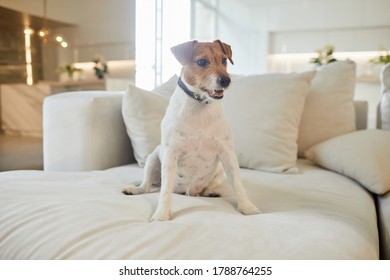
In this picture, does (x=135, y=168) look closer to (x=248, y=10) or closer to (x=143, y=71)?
(x=143, y=71)

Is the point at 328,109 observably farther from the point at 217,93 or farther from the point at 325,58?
the point at 325,58

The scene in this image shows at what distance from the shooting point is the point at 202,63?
88 cm

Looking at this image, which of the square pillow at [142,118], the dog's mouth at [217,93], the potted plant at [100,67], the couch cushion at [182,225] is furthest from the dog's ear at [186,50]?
the potted plant at [100,67]

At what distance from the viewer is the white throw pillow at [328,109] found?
59.2 inches

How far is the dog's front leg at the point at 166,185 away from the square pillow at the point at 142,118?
0.41 meters

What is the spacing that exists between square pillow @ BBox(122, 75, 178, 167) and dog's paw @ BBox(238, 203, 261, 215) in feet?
1.85

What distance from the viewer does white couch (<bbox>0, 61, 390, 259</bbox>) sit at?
653 millimetres

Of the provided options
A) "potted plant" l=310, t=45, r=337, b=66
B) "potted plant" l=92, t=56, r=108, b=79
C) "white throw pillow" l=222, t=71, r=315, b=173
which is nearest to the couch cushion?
Answer: "white throw pillow" l=222, t=71, r=315, b=173

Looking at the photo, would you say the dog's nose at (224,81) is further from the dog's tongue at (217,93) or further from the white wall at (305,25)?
the white wall at (305,25)

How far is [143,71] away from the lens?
2.85 metres

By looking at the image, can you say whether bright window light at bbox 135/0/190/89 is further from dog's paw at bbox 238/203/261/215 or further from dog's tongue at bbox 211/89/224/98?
dog's paw at bbox 238/203/261/215
